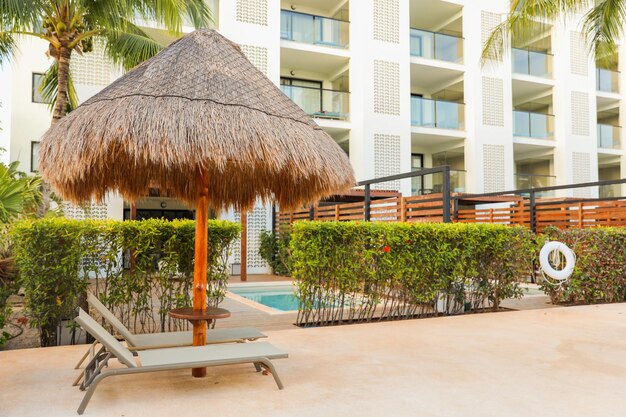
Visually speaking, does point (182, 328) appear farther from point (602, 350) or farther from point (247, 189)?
point (602, 350)

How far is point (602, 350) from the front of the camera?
5582 mm

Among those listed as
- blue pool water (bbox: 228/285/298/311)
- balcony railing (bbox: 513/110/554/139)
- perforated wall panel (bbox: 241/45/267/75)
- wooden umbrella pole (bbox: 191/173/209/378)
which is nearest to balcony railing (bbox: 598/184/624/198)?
balcony railing (bbox: 513/110/554/139)

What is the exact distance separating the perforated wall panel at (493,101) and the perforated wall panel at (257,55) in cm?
908

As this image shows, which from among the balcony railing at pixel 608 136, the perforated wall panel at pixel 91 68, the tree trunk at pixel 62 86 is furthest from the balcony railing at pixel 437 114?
the tree trunk at pixel 62 86

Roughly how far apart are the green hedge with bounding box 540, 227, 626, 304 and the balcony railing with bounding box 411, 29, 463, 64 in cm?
1282

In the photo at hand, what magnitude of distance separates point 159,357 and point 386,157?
616 inches

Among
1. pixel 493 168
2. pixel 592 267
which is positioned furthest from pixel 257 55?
pixel 592 267

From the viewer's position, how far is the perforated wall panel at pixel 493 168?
20.1 m

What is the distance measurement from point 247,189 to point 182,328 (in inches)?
79.0

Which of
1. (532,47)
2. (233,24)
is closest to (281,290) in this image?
(233,24)

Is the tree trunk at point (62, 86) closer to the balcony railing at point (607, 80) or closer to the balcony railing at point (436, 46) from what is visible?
the balcony railing at point (436, 46)

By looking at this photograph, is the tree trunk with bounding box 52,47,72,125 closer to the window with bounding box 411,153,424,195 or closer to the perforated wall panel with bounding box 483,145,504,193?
the window with bounding box 411,153,424,195

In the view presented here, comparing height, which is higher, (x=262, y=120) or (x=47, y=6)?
(x=47, y=6)

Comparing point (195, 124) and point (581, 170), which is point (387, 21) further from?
point (195, 124)
